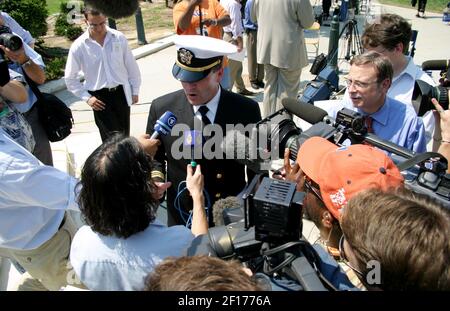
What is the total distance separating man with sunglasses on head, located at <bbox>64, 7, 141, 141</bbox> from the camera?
387 centimetres

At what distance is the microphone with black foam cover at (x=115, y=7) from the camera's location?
1726mm

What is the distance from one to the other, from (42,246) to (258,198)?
1.60 metres

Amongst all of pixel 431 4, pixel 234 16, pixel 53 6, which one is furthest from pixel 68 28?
pixel 431 4

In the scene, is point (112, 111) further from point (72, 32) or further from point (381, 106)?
point (72, 32)

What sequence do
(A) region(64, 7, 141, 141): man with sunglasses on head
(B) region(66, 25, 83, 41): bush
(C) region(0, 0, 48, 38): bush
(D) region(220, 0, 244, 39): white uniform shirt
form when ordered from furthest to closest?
1. (B) region(66, 25, 83, 41): bush
2. (C) region(0, 0, 48, 38): bush
3. (D) region(220, 0, 244, 39): white uniform shirt
4. (A) region(64, 7, 141, 141): man with sunglasses on head

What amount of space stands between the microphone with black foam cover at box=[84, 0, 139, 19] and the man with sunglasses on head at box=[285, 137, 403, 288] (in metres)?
0.99

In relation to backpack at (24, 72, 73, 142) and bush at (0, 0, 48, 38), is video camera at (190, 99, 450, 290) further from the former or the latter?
bush at (0, 0, 48, 38)

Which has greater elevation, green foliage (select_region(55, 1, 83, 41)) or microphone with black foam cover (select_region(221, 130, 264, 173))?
microphone with black foam cover (select_region(221, 130, 264, 173))

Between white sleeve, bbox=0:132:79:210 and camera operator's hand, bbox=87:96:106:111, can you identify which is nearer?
white sleeve, bbox=0:132:79:210

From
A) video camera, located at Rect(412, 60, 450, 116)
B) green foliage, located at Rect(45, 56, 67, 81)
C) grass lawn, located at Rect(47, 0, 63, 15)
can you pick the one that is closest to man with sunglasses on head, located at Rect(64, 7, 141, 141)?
video camera, located at Rect(412, 60, 450, 116)

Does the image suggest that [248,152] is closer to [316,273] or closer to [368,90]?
[316,273]

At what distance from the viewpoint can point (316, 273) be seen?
1.10 m

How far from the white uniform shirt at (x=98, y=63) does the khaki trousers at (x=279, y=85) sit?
1.87 meters
